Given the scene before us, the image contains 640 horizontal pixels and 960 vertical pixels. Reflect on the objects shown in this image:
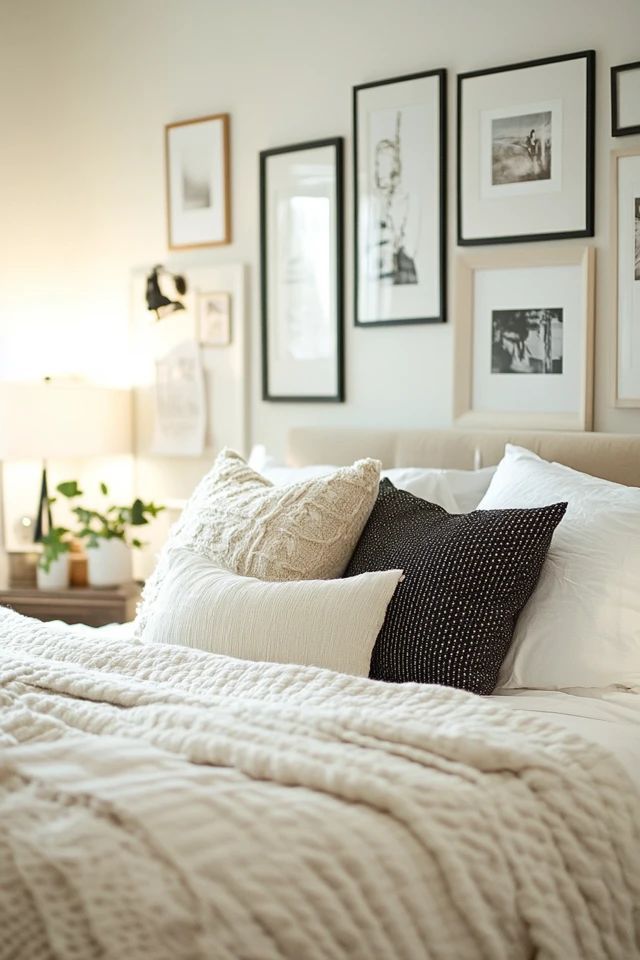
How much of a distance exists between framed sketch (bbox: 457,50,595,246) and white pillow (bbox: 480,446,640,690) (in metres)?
1.02

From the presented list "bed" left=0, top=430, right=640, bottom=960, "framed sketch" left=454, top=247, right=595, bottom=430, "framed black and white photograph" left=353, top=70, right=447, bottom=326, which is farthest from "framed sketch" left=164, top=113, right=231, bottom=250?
"bed" left=0, top=430, right=640, bottom=960

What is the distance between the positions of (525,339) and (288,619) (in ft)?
4.44

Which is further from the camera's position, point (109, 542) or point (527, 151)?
point (109, 542)

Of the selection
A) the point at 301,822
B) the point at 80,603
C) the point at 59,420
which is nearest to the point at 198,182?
the point at 59,420

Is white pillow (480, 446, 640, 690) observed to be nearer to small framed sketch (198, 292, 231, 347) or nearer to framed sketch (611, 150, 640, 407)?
framed sketch (611, 150, 640, 407)

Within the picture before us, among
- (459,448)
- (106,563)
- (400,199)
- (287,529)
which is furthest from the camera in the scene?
(106,563)

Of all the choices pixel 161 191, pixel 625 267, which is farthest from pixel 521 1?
pixel 161 191

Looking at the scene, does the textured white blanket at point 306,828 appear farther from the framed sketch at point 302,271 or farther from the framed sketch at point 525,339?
the framed sketch at point 302,271

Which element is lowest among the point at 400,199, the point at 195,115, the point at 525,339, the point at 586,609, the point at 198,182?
the point at 586,609

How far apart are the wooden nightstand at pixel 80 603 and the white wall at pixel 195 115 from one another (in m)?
0.52

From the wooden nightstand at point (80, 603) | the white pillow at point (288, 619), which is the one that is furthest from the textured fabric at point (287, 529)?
A: the wooden nightstand at point (80, 603)

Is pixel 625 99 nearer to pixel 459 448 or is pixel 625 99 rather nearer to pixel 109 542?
pixel 459 448

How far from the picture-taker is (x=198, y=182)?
3621mm

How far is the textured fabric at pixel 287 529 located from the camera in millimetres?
2178
